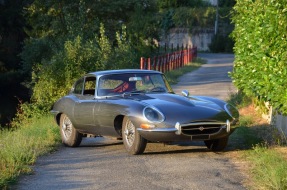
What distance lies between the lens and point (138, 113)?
34.2ft

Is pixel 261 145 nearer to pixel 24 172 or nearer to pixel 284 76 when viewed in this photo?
pixel 284 76

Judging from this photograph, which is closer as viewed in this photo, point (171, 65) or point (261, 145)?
point (261, 145)

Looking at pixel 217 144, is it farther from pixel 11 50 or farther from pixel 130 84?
pixel 11 50

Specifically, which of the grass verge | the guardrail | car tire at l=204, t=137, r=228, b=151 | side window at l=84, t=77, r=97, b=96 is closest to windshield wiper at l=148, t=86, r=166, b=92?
side window at l=84, t=77, r=97, b=96

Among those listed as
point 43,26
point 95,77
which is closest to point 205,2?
point 43,26

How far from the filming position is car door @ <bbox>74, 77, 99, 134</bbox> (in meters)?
11.6

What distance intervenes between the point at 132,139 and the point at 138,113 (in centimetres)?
52

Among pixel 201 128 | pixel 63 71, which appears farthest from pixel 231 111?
pixel 63 71

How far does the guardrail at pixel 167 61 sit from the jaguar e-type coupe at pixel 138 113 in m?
14.7

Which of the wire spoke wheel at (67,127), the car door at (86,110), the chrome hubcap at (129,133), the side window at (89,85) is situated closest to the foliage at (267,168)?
the chrome hubcap at (129,133)

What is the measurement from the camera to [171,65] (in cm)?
3731

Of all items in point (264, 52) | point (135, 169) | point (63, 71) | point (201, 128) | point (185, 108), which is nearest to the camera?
point (135, 169)

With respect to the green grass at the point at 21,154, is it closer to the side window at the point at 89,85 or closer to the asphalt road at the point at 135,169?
the asphalt road at the point at 135,169

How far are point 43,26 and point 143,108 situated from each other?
98.7ft
